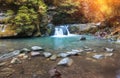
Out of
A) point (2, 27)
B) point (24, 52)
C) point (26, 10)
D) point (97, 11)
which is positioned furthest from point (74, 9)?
point (24, 52)

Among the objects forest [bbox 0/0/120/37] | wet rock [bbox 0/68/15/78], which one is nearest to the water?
forest [bbox 0/0/120/37]

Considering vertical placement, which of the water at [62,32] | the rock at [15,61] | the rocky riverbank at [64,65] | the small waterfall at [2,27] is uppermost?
the small waterfall at [2,27]

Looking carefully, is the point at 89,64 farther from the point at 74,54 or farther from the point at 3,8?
the point at 3,8

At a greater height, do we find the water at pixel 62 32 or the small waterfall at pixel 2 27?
the small waterfall at pixel 2 27

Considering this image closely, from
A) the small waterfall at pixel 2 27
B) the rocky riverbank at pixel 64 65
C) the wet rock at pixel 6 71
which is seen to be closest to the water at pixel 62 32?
the small waterfall at pixel 2 27

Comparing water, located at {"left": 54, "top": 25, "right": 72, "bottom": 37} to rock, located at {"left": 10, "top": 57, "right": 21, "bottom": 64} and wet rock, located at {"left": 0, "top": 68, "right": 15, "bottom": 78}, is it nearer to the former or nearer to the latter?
rock, located at {"left": 10, "top": 57, "right": 21, "bottom": 64}

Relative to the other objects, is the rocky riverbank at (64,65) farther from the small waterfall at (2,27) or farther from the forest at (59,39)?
the small waterfall at (2,27)

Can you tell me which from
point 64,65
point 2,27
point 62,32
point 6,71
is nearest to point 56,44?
point 64,65

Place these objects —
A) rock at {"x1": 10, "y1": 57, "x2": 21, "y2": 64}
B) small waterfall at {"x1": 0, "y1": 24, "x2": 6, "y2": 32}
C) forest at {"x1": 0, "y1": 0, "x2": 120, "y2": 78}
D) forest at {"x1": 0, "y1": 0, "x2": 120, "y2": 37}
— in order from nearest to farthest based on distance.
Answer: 1. forest at {"x1": 0, "y1": 0, "x2": 120, "y2": 78}
2. rock at {"x1": 10, "y1": 57, "x2": 21, "y2": 64}
3. small waterfall at {"x1": 0, "y1": 24, "x2": 6, "y2": 32}
4. forest at {"x1": 0, "y1": 0, "x2": 120, "y2": 37}

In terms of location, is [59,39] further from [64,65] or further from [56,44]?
[64,65]

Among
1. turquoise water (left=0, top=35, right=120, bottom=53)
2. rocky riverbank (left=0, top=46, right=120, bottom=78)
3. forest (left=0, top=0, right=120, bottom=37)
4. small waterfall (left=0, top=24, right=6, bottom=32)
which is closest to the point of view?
rocky riverbank (left=0, top=46, right=120, bottom=78)

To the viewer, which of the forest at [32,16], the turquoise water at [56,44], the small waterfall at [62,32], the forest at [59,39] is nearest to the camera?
the forest at [59,39]

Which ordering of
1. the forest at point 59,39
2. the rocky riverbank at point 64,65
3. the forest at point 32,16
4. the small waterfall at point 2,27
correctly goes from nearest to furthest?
the rocky riverbank at point 64,65 → the forest at point 59,39 → the small waterfall at point 2,27 → the forest at point 32,16

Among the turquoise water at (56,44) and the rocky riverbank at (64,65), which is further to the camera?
the turquoise water at (56,44)
